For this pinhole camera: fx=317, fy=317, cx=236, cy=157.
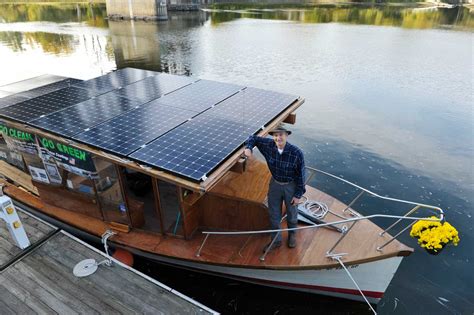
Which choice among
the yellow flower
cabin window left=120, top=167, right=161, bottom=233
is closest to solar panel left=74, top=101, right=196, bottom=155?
cabin window left=120, top=167, right=161, bottom=233

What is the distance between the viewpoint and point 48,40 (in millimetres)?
38031

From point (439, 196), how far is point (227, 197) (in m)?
9.13

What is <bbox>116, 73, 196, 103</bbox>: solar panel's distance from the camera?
30.2 ft

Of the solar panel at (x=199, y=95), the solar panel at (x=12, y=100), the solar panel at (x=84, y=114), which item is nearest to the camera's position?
the solar panel at (x=84, y=114)

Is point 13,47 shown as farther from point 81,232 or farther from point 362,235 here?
point 362,235

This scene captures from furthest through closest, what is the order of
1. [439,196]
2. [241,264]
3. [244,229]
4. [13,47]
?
1. [13,47]
2. [439,196]
3. [244,229]
4. [241,264]

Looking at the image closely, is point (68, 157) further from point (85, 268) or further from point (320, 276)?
point (320, 276)

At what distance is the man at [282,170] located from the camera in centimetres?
605

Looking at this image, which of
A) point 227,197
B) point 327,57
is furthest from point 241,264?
point 327,57

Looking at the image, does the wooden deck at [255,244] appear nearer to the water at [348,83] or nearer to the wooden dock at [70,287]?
the wooden dock at [70,287]

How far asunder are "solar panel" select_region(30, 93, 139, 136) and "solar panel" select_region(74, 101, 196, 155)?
1.04ft

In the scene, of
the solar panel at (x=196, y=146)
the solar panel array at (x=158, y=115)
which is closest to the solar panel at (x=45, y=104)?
the solar panel array at (x=158, y=115)

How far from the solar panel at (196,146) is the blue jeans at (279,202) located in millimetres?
1210

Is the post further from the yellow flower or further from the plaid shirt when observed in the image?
the yellow flower
